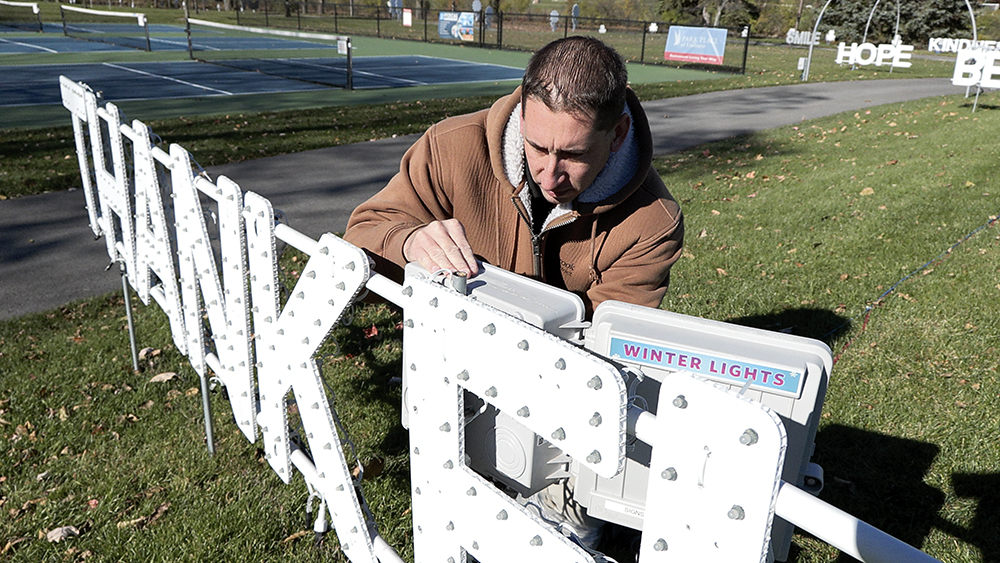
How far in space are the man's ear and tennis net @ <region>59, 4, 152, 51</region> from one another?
2501 centimetres

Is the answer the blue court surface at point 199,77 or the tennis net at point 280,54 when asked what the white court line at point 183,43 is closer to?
the tennis net at point 280,54

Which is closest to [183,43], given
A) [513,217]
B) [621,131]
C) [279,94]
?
[279,94]

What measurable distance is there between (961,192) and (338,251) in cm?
868

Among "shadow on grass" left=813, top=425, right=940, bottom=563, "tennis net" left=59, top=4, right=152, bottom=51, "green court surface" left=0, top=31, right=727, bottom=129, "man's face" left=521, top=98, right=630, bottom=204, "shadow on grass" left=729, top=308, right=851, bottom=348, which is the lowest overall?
"shadow on grass" left=813, top=425, right=940, bottom=563

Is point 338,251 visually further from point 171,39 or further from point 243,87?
point 171,39

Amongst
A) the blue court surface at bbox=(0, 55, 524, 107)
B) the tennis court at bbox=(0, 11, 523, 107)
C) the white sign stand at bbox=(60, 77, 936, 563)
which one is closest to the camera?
the white sign stand at bbox=(60, 77, 936, 563)

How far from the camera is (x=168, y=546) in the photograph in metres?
2.90

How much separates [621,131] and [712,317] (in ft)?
10.00

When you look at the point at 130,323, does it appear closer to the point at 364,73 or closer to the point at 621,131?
the point at 621,131

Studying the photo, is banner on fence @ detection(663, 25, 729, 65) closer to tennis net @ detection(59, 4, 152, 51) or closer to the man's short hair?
tennis net @ detection(59, 4, 152, 51)

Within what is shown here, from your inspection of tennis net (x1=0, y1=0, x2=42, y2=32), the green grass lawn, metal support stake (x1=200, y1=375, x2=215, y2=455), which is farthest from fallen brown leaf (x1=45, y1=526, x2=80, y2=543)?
tennis net (x1=0, y1=0, x2=42, y2=32)

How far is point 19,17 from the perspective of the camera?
39.1 metres

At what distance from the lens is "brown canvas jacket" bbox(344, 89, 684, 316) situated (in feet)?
8.41

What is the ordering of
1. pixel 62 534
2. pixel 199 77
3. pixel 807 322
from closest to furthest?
pixel 62 534, pixel 807 322, pixel 199 77
